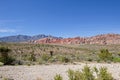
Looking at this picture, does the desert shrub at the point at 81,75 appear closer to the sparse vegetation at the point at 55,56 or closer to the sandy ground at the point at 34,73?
the sandy ground at the point at 34,73

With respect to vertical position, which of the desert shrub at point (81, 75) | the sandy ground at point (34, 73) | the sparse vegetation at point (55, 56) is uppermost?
the sparse vegetation at point (55, 56)

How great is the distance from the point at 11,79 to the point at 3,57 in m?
12.4

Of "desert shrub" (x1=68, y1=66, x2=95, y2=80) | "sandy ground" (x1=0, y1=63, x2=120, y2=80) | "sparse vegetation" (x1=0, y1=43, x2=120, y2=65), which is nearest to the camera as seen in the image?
"desert shrub" (x1=68, y1=66, x2=95, y2=80)

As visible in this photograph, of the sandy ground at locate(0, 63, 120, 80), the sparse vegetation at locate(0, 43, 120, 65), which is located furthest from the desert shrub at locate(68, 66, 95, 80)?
the sparse vegetation at locate(0, 43, 120, 65)

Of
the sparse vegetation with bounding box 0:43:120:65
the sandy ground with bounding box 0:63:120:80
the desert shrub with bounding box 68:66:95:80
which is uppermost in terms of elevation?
Answer: the sparse vegetation with bounding box 0:43:120:65

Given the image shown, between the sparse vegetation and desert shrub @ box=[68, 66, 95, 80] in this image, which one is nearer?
desert shrub @ box=[68, 66, 95, 80]

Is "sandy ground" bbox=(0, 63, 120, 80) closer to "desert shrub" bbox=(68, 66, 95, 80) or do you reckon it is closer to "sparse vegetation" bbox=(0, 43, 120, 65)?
"desert shrub" bbox=(68, 66, 95, 80)

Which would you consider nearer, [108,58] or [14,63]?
[14,63]

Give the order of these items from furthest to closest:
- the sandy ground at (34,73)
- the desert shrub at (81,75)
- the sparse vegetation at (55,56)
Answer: the sparse vegetation at (55,56)
the sandy ground at (34,73)
the desert shrub at (81,75)

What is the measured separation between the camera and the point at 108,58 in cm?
3494

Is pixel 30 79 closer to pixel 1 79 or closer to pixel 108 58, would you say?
pixel 1 79

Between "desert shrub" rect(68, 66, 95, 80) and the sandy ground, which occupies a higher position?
"desert shrub" rect(68, 66, 95, 80)

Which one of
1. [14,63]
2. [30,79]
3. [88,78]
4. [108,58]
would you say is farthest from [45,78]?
[108,58]

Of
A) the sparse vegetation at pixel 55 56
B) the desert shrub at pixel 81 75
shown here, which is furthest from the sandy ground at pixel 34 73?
the sparse vegetation at pixel 55 56
